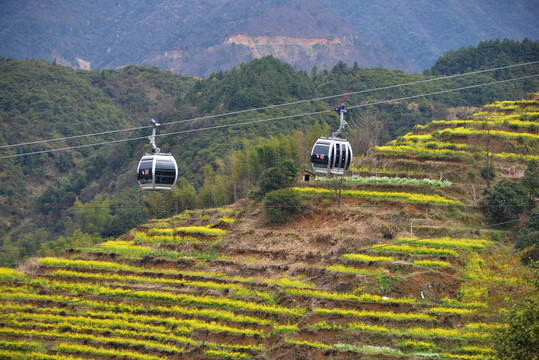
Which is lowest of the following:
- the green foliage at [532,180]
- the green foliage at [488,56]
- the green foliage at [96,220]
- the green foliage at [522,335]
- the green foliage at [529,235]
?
the green foliage at [96,220]

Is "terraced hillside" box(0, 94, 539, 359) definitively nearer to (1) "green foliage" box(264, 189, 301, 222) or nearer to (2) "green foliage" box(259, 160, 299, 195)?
(1) "green foliage" box(264, 189, 301, 222)

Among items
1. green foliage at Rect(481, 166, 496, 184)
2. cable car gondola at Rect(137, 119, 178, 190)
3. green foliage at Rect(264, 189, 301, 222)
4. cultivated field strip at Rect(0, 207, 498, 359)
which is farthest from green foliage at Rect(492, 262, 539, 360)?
green foliage at Rect(481, 166, 496, 184)

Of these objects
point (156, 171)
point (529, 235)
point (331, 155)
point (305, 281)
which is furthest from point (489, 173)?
point (156, 171)

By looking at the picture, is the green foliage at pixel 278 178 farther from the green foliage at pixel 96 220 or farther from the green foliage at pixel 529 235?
the green foliage at pixel 96 220

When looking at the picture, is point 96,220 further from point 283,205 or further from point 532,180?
point 532,180

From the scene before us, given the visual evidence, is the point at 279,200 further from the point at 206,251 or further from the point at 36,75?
the point at 36,75

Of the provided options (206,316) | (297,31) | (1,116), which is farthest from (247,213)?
(297,31)

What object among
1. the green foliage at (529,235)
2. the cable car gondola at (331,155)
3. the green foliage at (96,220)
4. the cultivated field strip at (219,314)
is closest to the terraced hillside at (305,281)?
the cultivated field strip at (219,314)
